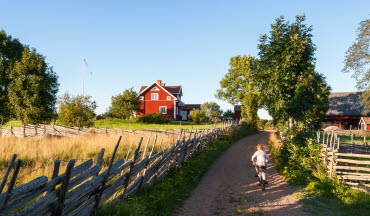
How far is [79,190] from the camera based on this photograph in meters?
4.93

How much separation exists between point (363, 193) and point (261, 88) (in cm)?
840

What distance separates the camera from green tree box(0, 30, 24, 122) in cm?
2344

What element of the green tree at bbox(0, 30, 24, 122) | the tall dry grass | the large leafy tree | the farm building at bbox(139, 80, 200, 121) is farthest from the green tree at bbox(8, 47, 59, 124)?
the farm building at bbox(139, 80, 200, 121)

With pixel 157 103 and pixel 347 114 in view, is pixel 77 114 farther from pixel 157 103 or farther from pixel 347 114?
pixel 347 114

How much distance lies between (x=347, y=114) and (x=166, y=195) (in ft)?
143

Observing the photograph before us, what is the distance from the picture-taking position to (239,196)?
8.73 metres

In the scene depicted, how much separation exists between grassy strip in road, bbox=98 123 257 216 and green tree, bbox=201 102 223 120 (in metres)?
45.0

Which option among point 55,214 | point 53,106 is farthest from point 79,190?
point 53,106

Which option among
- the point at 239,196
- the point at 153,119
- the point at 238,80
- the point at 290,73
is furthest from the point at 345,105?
the point at 239,196

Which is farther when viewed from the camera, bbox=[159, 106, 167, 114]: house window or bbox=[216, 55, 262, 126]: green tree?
bbox=[159, 106, 167, 114]: house window

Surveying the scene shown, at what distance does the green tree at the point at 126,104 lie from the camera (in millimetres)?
45156

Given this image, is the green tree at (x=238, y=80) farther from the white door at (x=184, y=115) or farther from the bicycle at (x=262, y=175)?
the bicycle at (x=262, y=175)

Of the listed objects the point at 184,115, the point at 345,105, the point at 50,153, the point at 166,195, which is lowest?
the point at 166,195

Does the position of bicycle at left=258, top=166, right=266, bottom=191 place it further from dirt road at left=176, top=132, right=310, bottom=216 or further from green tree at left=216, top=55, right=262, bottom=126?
green tree at left=216, top=55, right=262, bottom=126
